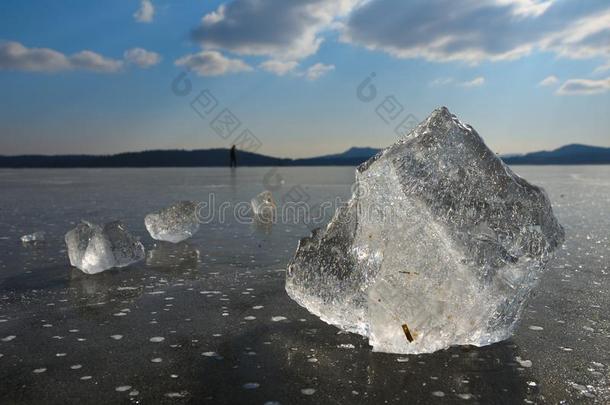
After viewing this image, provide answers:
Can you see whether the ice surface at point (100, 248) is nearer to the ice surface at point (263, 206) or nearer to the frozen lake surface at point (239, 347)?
the frozen lake surface at point (239, 347)

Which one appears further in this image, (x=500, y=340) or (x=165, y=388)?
(x=500, y=340)

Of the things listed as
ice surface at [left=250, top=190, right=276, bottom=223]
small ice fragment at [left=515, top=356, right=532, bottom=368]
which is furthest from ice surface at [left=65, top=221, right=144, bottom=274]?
ice surface at [left=250, top=190, right=276, bottom=223]

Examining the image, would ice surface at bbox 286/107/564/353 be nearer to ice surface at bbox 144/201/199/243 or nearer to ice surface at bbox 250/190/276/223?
ice surface at bbox 144/201/199/243

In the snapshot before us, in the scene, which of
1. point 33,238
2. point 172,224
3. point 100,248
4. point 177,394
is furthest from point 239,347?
point 33,238

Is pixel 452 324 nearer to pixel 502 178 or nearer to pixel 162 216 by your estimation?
pixel 502 178

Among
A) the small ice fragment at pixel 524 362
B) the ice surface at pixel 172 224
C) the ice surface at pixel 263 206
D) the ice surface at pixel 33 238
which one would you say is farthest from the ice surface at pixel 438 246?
the ice surface at pixel 263 206

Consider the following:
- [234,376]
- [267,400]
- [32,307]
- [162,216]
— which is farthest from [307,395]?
[162,216]
